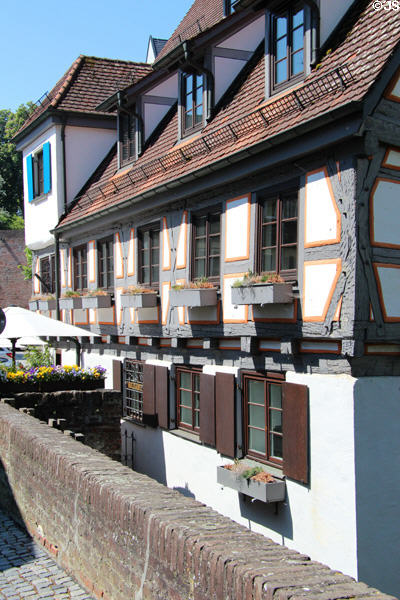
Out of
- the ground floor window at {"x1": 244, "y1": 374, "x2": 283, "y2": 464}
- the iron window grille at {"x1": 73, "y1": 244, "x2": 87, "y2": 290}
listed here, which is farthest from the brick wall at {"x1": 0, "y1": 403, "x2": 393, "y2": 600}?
the iron window grille at {"x1": 73, "y1": 244, "x2": 87, "y2": 290}

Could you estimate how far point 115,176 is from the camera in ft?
51.2

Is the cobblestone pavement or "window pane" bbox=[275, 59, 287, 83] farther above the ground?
"window pane" bbox=[275, 59, 287, 83]

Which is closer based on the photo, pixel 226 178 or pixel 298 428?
pixel 298 428

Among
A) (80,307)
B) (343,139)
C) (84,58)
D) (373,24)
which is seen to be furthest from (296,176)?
(84,58)

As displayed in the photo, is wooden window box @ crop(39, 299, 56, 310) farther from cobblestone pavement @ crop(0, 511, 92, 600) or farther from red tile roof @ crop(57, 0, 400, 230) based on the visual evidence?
cobblestone pavement @ crop(0, 511, 92, 600)

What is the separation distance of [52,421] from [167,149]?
5.64m

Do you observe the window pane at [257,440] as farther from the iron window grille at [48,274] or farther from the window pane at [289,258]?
the iron window grille at [48,274]

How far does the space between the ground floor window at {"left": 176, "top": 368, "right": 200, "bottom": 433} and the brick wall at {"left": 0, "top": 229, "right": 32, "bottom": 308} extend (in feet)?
94.4

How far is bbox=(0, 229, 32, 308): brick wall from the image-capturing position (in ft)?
129

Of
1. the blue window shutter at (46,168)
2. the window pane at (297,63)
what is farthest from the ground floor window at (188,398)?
the blue window shutter at (46,168)

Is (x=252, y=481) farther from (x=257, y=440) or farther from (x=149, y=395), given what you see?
(x=149, y=395)

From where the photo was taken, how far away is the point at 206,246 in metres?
11.0

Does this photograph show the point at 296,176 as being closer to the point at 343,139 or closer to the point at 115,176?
the point at 343,139

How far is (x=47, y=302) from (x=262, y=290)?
10.6 metres
